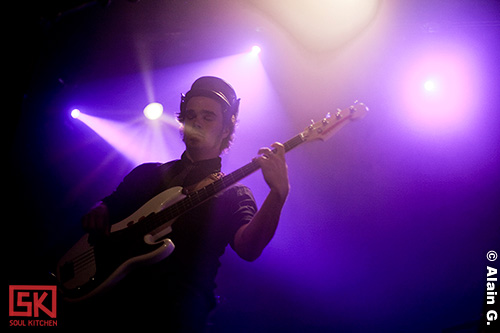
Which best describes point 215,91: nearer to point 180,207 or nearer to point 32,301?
point 180,207

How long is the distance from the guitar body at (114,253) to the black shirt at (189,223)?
14 cm

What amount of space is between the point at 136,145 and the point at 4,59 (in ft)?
7.26

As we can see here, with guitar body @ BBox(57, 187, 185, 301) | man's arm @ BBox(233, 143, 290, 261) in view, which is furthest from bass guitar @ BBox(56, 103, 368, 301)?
man's arm @ BBox(233, 143, 290, 261)

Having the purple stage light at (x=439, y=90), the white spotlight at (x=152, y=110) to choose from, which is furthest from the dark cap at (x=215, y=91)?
the purple stage light at (x=439, y=90)

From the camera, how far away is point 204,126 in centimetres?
291

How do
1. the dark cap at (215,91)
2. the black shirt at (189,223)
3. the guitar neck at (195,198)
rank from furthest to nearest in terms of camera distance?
1. the dark cap at (215,91)
2. the guitar neck at (195,198)
3. the black shirt at (189,223)

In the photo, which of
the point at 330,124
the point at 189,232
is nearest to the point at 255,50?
the point at 330,124

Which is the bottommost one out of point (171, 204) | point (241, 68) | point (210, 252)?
point (210, 252)

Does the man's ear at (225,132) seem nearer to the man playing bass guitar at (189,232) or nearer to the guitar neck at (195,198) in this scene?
the man playing bass guitar at (189,232)

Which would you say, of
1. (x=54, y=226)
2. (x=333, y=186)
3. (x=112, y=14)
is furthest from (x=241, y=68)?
(x=54, y=226)

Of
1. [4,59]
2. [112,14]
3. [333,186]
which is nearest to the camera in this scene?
[4,59]

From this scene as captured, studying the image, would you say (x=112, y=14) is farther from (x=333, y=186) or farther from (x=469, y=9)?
(x=469, y=9)

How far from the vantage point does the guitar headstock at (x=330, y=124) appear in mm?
2693

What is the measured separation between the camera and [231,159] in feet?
14.4
